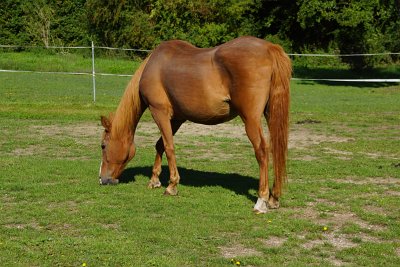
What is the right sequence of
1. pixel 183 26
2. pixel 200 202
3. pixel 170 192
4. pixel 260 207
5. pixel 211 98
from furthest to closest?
pixel 183 26
pixel 170 192
pixel 211 98
pixel 200 202
pixel 260 207

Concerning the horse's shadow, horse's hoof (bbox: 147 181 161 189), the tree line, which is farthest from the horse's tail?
the tree line

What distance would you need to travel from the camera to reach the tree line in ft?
105

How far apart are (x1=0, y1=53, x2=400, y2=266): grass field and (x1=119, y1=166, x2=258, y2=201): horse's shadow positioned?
0.03 metres

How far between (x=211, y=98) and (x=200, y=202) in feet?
3.92

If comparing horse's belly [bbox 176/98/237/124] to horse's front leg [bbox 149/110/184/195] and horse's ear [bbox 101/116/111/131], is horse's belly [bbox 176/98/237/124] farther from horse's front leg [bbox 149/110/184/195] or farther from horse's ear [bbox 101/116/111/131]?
horse's ear [bbox 101/116/111/131]

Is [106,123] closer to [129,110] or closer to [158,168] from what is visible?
[129,110]

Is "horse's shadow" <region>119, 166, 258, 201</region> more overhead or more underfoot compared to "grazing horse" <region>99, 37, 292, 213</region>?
more underfoot

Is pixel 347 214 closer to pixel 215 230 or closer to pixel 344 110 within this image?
pixel 215 230

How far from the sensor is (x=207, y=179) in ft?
29.7

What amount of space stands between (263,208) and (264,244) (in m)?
1.19

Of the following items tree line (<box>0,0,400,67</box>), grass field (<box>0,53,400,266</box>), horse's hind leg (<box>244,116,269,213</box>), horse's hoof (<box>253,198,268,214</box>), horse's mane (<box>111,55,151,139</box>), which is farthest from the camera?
tree line (<box>0,0,400,67</box>)

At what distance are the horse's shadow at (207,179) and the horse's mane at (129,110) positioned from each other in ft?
2.73

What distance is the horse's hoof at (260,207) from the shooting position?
280 inches

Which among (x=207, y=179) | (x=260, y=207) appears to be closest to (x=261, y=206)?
(x=260, y=207)
